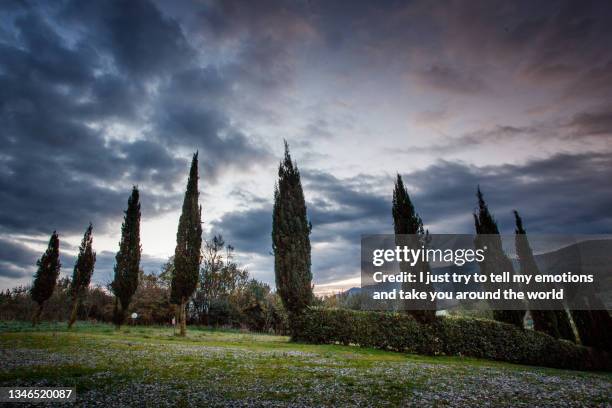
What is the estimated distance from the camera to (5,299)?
33000 mm

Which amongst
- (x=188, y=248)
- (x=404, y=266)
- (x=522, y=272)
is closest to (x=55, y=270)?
(x=188, y=248)

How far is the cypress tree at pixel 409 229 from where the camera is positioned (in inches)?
715

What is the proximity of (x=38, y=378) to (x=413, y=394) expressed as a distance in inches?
327

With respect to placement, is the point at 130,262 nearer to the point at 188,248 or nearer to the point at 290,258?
the point at 188,248

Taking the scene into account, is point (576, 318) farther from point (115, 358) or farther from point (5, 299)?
point (5, 299)

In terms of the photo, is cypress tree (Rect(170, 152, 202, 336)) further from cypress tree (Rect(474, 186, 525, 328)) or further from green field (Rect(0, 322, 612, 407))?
cypress tree (Rect(474, 186, 525, 328))

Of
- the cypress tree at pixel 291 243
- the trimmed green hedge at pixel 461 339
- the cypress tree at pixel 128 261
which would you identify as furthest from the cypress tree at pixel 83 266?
the trimmed green hedge at pixel 461 339

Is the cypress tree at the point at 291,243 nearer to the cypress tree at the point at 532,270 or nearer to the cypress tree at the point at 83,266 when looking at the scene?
the cypress tree at the point at 532,270

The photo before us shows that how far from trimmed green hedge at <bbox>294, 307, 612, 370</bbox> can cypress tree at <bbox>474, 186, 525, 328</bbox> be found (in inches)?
49.0

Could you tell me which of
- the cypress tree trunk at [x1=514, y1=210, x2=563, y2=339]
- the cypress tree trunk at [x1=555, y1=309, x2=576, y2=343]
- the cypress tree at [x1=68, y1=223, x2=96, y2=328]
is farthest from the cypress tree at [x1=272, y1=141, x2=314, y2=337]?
the cypress tree at [x1=68, y1=223, x2=96, y2=328]

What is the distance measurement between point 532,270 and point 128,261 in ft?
101

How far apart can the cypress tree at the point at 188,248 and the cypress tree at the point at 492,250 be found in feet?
70.5

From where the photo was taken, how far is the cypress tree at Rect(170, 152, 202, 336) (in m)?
26.3

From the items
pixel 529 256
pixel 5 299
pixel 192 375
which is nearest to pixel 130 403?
pixel 192 375
